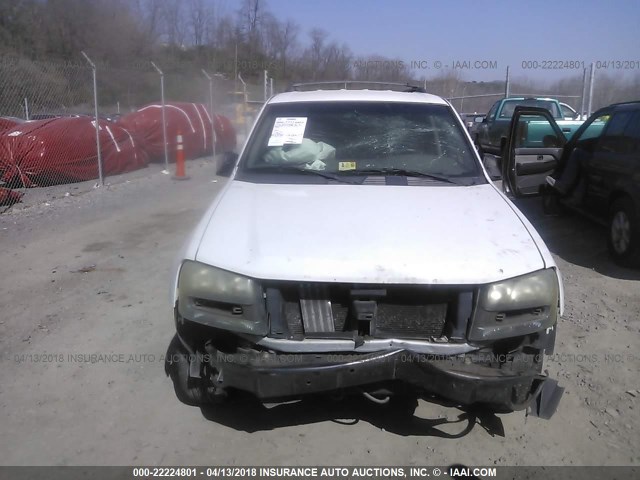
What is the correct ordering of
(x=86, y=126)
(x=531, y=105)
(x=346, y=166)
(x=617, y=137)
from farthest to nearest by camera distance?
(x=531, y=105)
(x=86, y=126)
(x=617, y=137)
(x=346, y=166)

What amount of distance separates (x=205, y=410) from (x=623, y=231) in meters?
4.69

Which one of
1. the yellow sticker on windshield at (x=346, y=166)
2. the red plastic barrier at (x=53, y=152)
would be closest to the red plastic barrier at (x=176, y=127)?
the red plastic barrier at (x=53, y=152)

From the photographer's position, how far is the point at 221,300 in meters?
2.57

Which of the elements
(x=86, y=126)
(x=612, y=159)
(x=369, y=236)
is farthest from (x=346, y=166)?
(x=86, y=126)

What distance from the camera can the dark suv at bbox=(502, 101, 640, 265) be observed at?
5512 mm

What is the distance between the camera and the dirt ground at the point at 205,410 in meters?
2.92

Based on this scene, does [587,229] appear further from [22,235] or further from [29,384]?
[22,235]

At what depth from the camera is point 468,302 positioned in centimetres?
256

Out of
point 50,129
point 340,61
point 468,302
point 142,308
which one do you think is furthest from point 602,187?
point 340,61

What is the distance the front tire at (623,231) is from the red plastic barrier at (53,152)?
903cm

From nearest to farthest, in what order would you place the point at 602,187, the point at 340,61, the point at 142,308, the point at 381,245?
the point at 381,245 → the point at 142,308 → the point at 602,187 → the point at 340,61

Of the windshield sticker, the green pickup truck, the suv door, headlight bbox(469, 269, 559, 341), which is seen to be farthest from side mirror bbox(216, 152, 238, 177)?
the green pickup truck

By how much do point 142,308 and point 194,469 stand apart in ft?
7.25

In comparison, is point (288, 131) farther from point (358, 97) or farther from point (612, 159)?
point (612, 159)
